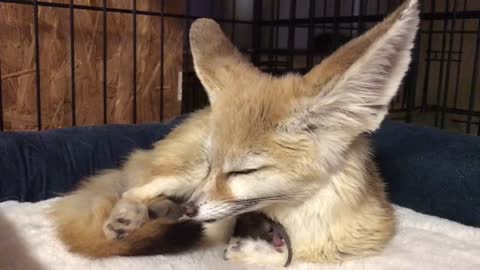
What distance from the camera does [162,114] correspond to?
2.73 metres

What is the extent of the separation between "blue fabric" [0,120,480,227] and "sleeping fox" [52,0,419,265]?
1.22 feet

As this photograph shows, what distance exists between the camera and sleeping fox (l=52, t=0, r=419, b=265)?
1.00 meters

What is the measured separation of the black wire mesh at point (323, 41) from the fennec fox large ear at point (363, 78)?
47.2 inches

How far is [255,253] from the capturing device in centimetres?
117

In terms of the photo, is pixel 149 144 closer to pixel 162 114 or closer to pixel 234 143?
pixel 162 114

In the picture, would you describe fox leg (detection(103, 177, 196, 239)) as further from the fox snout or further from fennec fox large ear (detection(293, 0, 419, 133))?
fennec fox large ear (detection(293, 0, 419, 133))

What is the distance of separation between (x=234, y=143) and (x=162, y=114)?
5.68 ft

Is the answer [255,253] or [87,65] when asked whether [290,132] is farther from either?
[87,65]

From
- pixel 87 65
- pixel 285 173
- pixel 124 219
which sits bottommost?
pixel 124 219

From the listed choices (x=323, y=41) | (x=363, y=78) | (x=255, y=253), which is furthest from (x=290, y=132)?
(x=323, y=41)

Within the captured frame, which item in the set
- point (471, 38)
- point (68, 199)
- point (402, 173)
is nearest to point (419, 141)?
point (402, 173)

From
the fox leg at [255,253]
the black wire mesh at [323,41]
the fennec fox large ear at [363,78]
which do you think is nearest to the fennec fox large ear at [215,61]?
the fennec fox large ear at [363,78]

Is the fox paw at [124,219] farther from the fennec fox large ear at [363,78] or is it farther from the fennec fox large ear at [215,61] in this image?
the fennec fox large ear at [363,78]

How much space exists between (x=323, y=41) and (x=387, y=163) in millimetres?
1692
